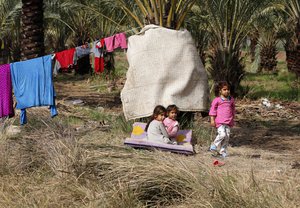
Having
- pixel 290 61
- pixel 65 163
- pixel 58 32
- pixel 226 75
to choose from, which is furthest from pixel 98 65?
pixel 58 32

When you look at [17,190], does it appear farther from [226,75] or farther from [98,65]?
[226,75]

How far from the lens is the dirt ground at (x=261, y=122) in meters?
9.19

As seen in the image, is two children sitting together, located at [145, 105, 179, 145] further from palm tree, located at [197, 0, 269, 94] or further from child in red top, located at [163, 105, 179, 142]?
palm tree, located at [197, 0, 269, 94]

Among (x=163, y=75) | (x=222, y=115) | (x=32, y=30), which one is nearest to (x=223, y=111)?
(x=222, y=115)

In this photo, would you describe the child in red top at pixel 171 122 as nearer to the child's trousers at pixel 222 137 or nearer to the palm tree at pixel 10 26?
the child's trousers at pixel 222 137

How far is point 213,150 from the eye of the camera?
7.54 m

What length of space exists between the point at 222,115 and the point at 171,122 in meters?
0.77

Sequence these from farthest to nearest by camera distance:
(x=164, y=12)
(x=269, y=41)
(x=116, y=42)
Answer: (x=269, y=41) → (x=116, y=42) → (x=164, y=12)

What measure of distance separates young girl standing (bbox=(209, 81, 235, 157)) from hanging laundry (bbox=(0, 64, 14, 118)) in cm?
313

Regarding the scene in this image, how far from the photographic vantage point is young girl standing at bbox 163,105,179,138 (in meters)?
7.84

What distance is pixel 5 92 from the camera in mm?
8742

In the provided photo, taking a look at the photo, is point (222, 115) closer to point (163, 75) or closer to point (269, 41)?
point (163, 75)

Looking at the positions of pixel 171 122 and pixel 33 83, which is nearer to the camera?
pixel 171 122

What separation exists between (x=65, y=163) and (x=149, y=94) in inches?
113
